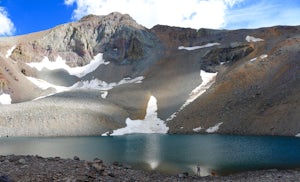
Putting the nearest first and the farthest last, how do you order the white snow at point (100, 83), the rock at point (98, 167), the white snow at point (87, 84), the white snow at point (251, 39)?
the rock at point (98, 167)
the white snow at point (87, 84)
the white snow at point (100, 83)
the white snow at point (251, 39)

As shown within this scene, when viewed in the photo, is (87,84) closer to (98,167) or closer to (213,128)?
(213,128)

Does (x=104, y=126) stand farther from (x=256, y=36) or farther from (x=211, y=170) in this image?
(x=256, y=36)

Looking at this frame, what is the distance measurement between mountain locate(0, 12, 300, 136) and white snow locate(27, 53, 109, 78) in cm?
41

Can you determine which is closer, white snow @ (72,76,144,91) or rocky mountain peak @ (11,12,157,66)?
white snow @ (72,76,144,91)

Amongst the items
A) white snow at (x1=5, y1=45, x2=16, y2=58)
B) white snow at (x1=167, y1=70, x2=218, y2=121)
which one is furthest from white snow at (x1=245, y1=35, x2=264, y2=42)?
white snow at (x1=5, y1=45, x2=16, y2=58)

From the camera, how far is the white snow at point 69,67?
14898 centimetres

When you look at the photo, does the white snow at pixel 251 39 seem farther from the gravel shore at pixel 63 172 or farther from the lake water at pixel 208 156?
the gravel shore at pixel 63 172

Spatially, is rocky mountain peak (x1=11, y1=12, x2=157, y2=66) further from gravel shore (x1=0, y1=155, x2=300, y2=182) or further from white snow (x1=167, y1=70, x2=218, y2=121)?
gravel shore (x1=0, y1=155, x2=300, y2=182)

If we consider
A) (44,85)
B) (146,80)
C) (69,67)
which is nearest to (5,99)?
(44,85)

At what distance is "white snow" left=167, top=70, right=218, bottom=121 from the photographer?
4020 inches

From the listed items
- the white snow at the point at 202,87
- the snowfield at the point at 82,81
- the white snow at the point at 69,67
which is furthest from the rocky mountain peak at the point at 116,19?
the white snow at the point at 202,87

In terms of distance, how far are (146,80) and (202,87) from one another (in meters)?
24.2

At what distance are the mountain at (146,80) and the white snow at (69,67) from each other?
0.41 meters

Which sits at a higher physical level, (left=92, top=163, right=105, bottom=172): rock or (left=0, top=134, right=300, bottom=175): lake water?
(left=0, top=134, right=300, bottom=175): lake water
